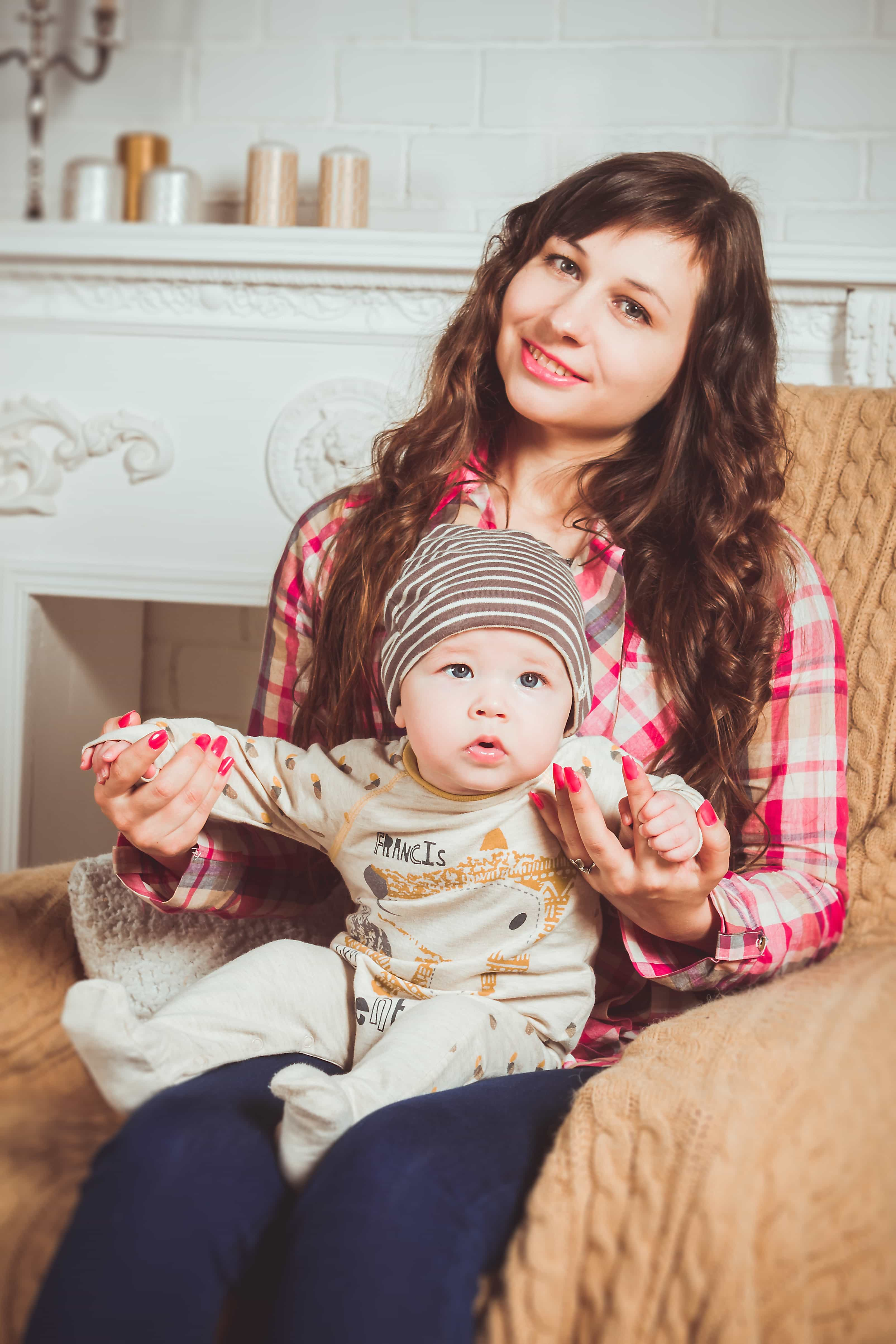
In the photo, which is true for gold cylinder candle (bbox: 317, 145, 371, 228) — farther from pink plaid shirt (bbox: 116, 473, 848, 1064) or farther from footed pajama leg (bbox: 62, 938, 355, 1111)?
footed pajama leg (bbox: 62, 938, 355, 1111)

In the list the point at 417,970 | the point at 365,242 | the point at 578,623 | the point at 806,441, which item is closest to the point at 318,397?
the point at 365,242

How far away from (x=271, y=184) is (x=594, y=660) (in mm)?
1025

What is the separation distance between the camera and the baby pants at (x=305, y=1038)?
639 mm

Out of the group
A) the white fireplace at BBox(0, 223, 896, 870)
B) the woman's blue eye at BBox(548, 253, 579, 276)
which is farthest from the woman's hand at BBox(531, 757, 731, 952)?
the white fireplace at BBox(0, 223, 896, 870)

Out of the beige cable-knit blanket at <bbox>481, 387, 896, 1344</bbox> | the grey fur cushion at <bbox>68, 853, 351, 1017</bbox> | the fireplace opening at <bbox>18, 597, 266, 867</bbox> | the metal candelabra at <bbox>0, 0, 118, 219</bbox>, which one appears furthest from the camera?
the fireplace opening at <bbox>18, 597, 266, 867</bbox>

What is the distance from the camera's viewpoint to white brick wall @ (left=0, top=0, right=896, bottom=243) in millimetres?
1610

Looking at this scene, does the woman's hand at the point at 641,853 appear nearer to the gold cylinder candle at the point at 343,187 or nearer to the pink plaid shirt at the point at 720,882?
the pink plaid shirt at the point at 720,882

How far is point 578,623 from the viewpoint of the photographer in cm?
81

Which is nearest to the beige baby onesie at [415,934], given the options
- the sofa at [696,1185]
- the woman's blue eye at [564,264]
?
the sofa at [696,1185]

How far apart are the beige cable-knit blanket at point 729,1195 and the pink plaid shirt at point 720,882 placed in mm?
148

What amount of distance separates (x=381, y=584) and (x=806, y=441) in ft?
1.54

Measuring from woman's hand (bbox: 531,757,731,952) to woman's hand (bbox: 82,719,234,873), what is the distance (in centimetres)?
24

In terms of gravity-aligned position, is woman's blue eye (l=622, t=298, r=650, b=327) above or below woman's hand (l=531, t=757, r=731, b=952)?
above


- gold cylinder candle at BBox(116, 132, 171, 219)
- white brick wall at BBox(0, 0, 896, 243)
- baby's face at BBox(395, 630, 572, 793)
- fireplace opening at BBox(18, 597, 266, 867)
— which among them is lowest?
fireplace opening at BBox(18, 597, 266, 867)
